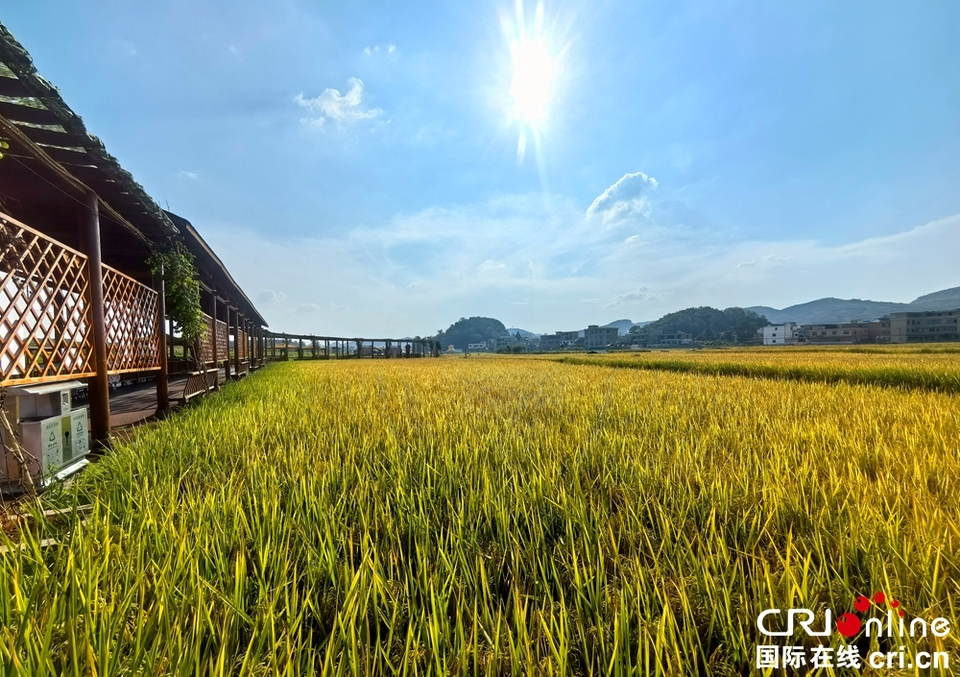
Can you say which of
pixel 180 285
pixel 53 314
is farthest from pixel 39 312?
pixel 180 285

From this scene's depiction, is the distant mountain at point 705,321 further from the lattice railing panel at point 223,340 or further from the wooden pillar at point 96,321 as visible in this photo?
the wooden pillar at point 96,321

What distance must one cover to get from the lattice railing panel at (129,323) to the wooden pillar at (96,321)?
0.92 feet

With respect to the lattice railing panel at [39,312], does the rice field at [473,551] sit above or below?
below

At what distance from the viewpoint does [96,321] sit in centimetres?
397

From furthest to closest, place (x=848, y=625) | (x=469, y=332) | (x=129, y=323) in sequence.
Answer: (x=469, y=332)
(x=129, y=323)
(x=848, y=625)

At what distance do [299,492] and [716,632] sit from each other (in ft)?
6.94

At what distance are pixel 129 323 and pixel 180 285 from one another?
5.37 feet

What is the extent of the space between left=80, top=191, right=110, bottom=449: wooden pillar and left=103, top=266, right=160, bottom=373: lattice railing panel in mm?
281

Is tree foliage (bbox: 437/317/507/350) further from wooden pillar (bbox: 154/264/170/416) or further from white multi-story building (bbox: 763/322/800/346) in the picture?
wooden pillar (bbox: 154/264/170/416)

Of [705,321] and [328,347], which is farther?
[705,321]

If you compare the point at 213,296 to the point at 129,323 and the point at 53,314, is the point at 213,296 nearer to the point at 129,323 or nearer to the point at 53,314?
the point at 129,323

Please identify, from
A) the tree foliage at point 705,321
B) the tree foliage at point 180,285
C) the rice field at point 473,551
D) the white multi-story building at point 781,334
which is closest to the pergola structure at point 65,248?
the tree foliage at point 180,285

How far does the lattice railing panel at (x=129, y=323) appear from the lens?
448cm

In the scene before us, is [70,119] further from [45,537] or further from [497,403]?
[497,403]
